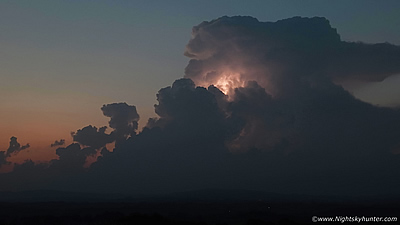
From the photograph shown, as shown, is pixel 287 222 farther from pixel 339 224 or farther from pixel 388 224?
pixel 388 224

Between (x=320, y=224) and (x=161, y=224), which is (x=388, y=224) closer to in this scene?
(x=320, y=224)

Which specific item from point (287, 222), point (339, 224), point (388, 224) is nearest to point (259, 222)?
point (287, 222)

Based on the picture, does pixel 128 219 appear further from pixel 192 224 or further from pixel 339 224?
pixel 339 224

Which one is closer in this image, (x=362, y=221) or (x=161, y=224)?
(x=161, y=224)

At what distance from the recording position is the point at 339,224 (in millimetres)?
122688

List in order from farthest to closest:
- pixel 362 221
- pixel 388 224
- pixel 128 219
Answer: pixel 362 221 < pixel 128 219 < pixel 388 224

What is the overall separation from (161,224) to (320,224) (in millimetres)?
42003

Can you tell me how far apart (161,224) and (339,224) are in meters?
45.9

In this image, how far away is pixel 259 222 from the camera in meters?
121

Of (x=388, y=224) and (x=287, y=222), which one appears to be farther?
(x=287, y=222)

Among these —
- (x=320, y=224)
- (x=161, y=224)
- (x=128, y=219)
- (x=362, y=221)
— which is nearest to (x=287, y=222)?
(x=320, y=224)

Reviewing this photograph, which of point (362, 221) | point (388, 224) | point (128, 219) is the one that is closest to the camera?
point (388, 224)

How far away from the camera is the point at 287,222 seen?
12850cm

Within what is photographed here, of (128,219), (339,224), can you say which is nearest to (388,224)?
(339,224)
